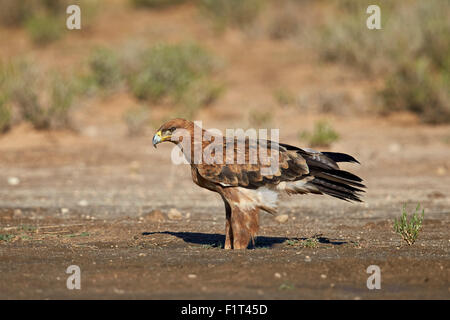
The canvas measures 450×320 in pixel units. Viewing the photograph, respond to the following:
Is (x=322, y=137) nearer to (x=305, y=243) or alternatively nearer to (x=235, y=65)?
(x=305, y=243)

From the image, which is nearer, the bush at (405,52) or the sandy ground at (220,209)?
the sandy ground at (220,209)

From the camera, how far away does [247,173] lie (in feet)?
24.4

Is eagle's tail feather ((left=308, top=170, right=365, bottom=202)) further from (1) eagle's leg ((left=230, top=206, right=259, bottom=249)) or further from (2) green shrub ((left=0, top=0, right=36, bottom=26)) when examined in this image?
(2) green shrub ((left=0, top=0, right=36, bottom=26))

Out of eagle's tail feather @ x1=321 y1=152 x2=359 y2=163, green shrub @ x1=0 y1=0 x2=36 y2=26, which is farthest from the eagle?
green shrub @ x1=0 y1=0 x2=36 y2=26

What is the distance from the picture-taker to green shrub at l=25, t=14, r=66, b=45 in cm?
2827

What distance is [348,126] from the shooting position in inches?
757

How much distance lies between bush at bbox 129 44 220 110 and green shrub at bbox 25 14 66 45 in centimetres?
635

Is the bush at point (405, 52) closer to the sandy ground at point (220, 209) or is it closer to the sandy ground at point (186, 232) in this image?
the sandy ground at point (220, 209)

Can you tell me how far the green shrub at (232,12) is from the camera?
29281mm

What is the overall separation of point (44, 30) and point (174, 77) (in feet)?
27.1

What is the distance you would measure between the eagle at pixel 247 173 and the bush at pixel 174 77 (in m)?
12.6

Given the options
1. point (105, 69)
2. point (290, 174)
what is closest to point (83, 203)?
point (290, 174)

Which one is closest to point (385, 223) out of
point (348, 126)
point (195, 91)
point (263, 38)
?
point (348, 126)

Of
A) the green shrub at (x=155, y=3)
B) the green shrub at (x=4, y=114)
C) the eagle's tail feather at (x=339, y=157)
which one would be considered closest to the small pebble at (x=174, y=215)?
the eagle's tail feather at (x=339, y=157)
